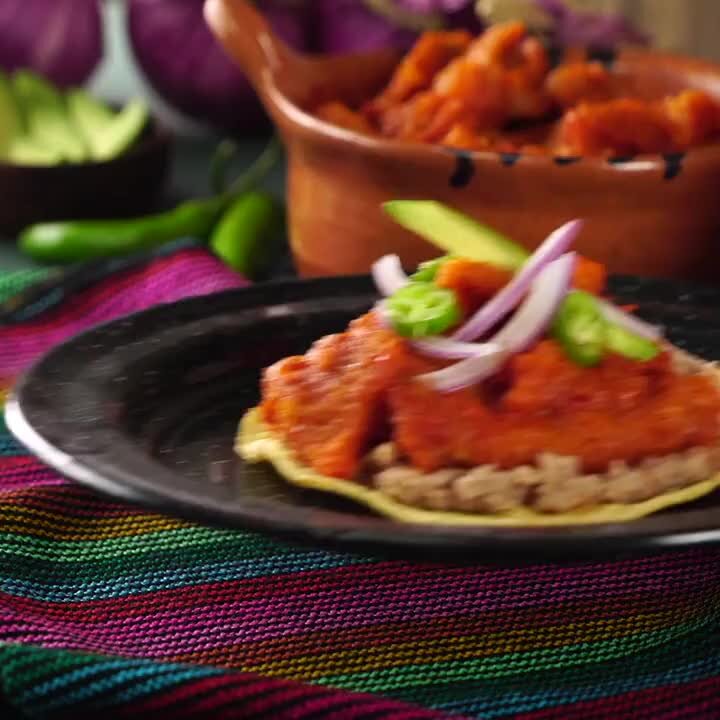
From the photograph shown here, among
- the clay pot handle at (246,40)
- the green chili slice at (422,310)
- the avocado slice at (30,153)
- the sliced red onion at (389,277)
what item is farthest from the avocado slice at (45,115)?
the green chili slice at (422,310)

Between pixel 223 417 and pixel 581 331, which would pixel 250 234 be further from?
pixel 581 331

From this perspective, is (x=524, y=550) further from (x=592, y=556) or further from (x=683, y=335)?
(x=683, y=335)

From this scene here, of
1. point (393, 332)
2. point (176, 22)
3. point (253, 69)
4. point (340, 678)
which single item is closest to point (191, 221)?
point (253, 69)

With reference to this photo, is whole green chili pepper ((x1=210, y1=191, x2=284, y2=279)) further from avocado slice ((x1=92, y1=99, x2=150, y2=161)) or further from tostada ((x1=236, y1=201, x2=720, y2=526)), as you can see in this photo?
tostada ((x1=236, y1=201, x2=720, y2=526))

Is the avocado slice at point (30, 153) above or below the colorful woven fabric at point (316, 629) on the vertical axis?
below

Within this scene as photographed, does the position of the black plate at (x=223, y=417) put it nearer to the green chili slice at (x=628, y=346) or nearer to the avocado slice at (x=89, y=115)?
the green chili slice at (x=628, y=346)

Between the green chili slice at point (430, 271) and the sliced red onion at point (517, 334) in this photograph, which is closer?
the sliced red onion at point (517, 334)

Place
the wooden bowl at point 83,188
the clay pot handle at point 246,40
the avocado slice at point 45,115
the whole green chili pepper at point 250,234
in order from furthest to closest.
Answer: the avocado slice at point 45,115
the wooden bowl at point 83,188
the whole green chili pepper at point 250,234
the clay pot handle at point 246,40
